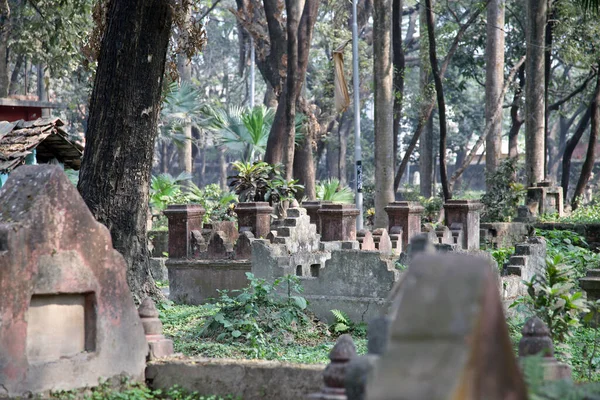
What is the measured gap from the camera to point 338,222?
14.1 meters

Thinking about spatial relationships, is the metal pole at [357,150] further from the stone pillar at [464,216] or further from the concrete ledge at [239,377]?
the concrete ledge at [239,377]

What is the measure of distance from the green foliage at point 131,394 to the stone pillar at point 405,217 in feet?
28.5

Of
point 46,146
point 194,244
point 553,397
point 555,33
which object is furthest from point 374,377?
point 555,33

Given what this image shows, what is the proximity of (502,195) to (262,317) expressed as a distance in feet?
40.0

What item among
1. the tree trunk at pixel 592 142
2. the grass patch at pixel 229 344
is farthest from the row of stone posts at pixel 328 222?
the tree trunk at pixel 592 142

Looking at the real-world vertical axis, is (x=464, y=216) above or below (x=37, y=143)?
below

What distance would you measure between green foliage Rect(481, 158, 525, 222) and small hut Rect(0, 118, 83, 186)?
1023 centimetres

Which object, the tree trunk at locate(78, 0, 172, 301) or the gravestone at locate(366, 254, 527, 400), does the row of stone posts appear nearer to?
the tree trunk at locate(78, 0, 172, 301)

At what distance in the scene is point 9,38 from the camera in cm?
2273

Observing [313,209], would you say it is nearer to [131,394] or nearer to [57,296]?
[131,394]

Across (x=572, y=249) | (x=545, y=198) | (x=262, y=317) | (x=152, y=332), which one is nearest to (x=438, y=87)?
(x=545, y=198)

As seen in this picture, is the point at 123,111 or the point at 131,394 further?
the point at 123,111

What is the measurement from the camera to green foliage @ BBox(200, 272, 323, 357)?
403 inches

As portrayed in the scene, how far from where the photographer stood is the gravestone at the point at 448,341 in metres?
3.15
